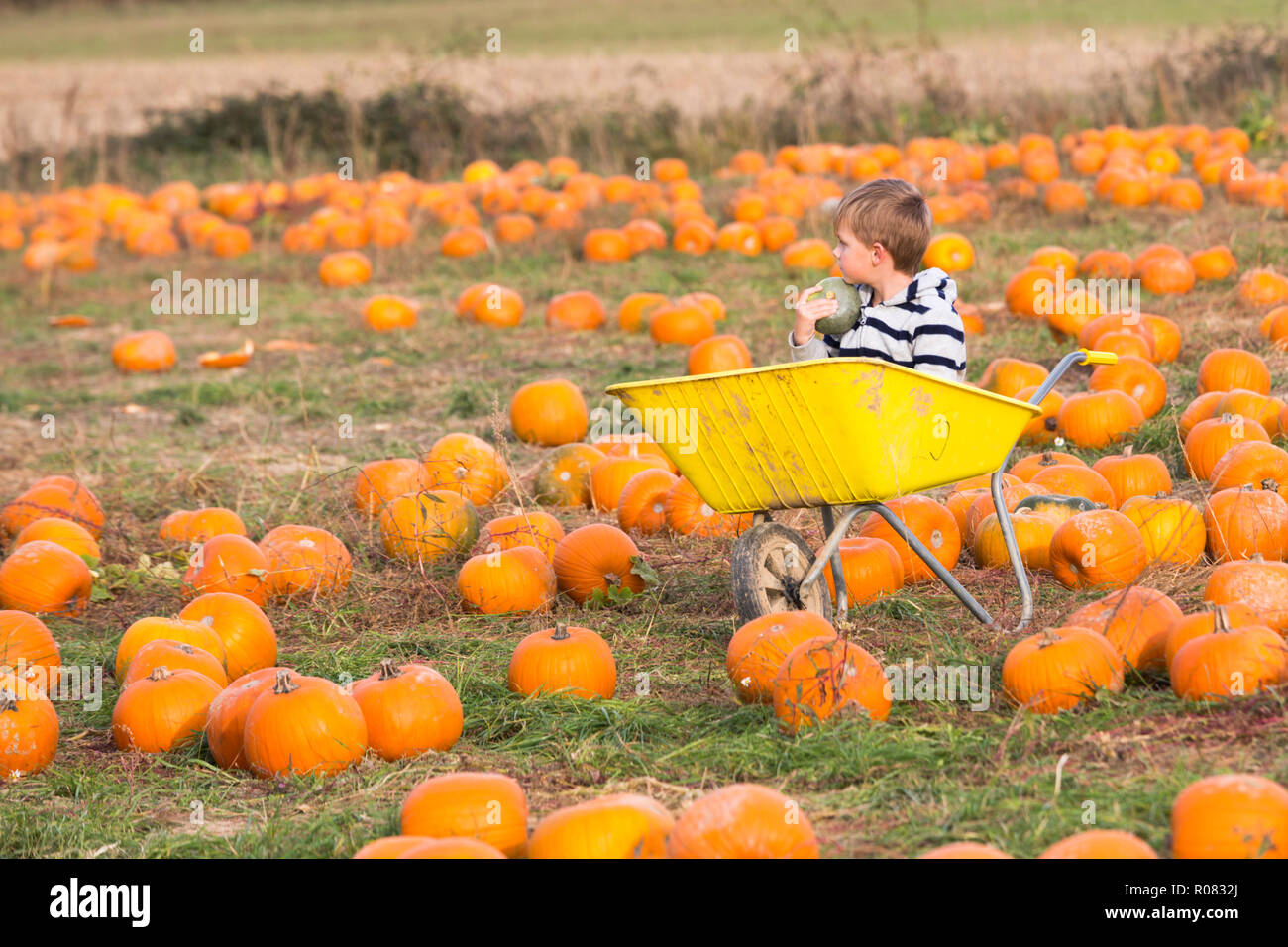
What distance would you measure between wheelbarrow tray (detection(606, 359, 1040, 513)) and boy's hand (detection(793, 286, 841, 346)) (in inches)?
14.2

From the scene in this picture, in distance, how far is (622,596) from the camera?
187 inches

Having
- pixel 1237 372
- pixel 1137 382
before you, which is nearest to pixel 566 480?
pixel 1137 382

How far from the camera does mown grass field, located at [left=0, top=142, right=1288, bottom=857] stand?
3119mm

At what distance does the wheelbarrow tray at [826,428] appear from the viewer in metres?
3.70

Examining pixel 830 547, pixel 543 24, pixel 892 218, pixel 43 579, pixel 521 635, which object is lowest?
pixel 521 635

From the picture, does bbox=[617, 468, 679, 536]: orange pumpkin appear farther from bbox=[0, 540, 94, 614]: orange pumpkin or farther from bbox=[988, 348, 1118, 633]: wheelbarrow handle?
bbox=[0, 540, 94, 614]: orange pumpkin

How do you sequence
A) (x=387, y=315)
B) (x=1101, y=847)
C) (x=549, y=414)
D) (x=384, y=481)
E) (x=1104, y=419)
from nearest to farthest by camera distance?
(x=1101, y=847), (x=384, y=481), (x=1104, y=419), (x=549, y=414), (x=387, y=315)

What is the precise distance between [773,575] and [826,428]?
1.91 ft

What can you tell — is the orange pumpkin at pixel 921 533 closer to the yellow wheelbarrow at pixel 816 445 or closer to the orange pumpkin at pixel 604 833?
the yellow wheelbarrow at pixel 816 445

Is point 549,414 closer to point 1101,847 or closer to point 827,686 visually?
point 827,686

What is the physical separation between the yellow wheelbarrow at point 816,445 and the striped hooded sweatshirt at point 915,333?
0.30 meters

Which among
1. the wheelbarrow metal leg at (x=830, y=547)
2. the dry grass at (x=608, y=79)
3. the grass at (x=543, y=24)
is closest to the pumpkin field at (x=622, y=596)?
the wheelbarrow metal leg at (x=830, y=547)
